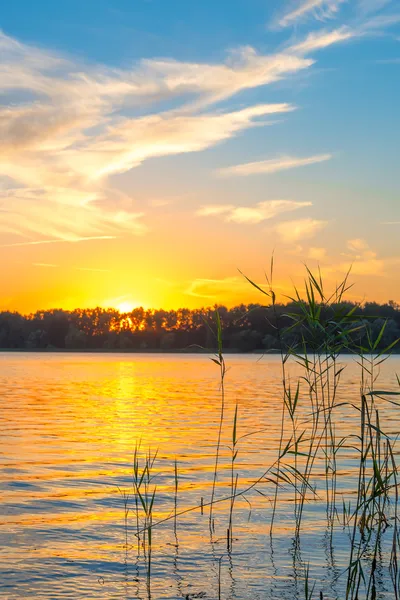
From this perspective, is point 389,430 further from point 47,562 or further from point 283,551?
point 47,562

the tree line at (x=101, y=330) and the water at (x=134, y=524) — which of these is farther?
the tree line at (x=101, y=330)

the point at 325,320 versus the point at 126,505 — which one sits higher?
the point at 325,320

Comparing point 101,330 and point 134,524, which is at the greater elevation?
point 101,330

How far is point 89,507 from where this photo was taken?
1217 cm

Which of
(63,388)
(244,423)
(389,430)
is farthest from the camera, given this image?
(63,388)

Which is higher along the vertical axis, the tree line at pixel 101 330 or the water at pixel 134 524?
the tree line at pixel 101 330

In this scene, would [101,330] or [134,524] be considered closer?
[134,524]

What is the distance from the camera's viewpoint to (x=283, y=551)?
32.2 feet

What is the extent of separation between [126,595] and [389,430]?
15.9 metres

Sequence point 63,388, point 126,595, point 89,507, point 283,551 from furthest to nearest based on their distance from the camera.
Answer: point 63,388, point 89,507, point 283,551, point 126,595

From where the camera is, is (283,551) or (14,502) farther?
(14,502)

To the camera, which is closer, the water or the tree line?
the water

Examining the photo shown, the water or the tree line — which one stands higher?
the tree line

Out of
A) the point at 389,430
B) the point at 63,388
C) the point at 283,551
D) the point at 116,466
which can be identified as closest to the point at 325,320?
the point at 283,551
